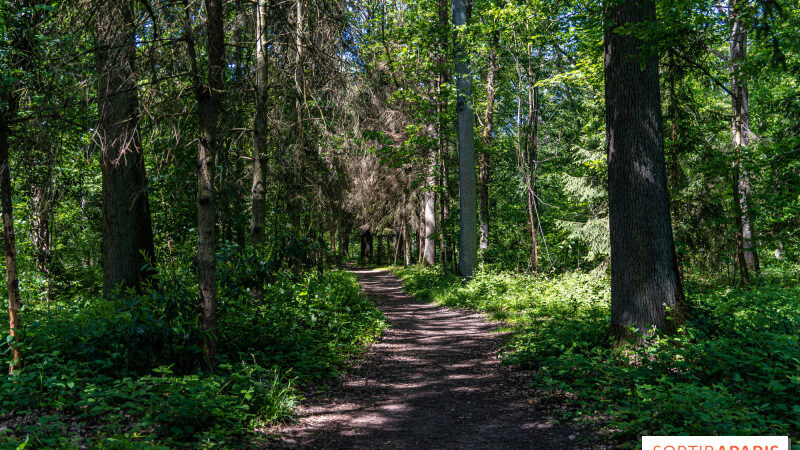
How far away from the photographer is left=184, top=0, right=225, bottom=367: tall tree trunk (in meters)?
5.02

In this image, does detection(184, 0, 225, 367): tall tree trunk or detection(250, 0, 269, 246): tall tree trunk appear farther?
detection(250, 0, 269, 246): tall tree trunk

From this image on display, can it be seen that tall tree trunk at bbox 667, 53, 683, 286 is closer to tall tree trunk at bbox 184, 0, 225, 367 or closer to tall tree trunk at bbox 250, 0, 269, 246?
tall tree trunk at bbox 250, 0, 269, 246

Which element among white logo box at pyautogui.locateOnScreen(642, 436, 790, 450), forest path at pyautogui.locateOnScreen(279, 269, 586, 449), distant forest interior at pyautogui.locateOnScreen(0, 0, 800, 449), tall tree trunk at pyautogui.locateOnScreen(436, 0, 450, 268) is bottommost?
forest path at pyautogui.locateOnScreen(279, 269, 586, 449)

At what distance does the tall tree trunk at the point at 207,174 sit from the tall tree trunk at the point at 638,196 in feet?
16.6

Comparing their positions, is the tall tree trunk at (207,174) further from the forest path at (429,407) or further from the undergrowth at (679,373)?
the undergrowth at (679,373)

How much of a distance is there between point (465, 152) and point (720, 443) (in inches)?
457

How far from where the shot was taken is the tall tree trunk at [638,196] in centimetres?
579

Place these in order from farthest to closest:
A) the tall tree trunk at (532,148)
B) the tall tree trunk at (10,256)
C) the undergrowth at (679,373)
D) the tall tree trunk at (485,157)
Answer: the tall tree trunk at (485,157) < the tall tree trunk at (532,148) < the tall tree trunk at (10,256) < the undergrowth at (679,373)

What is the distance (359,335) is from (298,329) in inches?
60.0

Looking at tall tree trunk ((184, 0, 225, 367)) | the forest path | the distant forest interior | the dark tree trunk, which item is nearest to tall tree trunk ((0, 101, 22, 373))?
the distant forest interior

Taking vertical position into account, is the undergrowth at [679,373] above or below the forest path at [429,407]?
above

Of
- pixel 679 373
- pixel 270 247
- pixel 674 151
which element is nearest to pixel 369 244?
pixel 674 151

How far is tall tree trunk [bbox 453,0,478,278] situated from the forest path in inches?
A: 234

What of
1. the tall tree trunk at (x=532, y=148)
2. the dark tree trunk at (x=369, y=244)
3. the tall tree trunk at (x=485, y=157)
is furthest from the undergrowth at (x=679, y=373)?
the dark tree trunk at (x=369, y=244)
